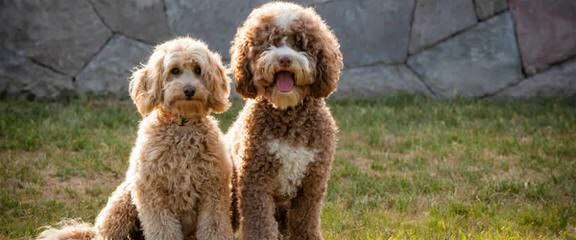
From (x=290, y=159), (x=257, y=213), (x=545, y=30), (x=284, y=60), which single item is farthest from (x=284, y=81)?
(x=545, y=30)

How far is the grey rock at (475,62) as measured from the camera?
30.8 ft

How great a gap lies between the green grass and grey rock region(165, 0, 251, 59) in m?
0.80

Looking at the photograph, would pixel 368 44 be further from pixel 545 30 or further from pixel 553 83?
pixel 553 83

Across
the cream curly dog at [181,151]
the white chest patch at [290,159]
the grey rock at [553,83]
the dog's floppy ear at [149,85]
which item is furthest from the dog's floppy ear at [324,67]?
the grey rock at [553,83]

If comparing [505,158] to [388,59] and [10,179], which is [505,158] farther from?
[10,179]

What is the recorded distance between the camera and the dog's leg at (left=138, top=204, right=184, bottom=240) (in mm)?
4648

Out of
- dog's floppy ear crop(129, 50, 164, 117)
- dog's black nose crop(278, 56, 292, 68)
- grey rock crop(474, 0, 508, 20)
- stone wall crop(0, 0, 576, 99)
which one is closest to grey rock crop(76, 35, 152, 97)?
stone wall crop(0, 0, 576, 99)

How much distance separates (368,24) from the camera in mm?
9430

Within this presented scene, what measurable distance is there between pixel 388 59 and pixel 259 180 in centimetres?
510

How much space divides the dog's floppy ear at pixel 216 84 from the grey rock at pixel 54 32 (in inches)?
191

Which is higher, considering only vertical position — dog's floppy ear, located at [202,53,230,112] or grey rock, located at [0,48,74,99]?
grey rock, located at [0,48,74,99]

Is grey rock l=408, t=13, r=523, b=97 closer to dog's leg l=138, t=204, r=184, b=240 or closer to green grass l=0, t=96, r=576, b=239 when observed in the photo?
green grass l=0, t=96, r=576, b=239

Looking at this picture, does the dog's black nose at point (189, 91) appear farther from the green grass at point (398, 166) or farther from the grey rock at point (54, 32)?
the grey rock at point (54, 32)

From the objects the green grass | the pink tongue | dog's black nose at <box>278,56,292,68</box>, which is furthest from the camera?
the green grass
